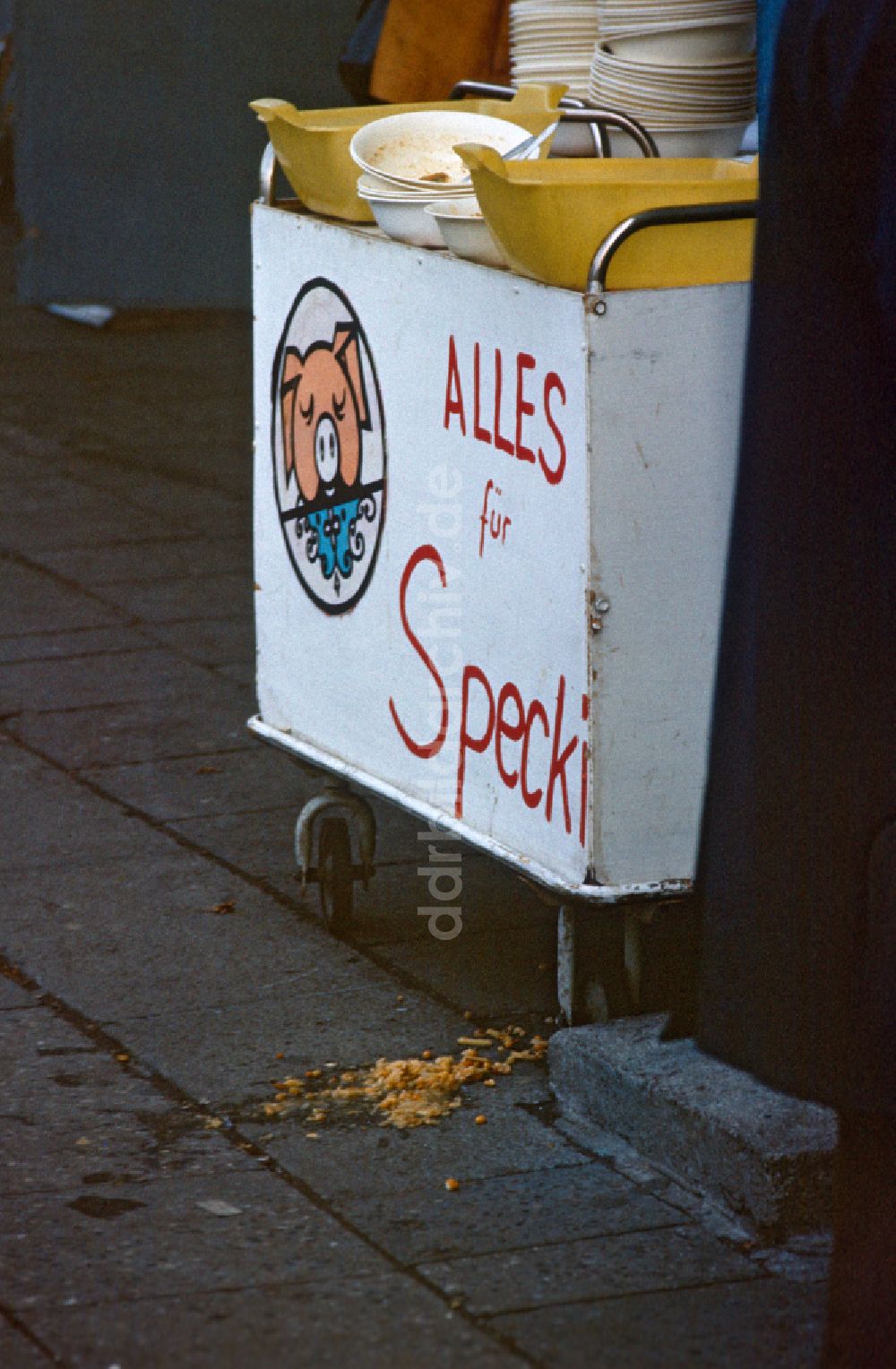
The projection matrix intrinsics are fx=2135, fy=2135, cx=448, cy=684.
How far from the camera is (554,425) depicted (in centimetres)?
331

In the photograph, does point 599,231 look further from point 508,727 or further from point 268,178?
point 268,178

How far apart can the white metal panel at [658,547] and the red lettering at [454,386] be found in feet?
1.39

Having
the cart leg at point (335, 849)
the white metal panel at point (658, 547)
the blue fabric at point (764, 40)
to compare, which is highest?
the blue fabric at point (764, 40)

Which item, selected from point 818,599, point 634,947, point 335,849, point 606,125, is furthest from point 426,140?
point 818,599

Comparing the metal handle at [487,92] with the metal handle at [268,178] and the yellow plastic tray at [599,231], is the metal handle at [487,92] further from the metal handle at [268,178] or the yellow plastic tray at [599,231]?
the yellow plastic tray at [599,231]

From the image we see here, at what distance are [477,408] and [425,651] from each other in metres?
0.48

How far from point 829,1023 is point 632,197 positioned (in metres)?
1.34

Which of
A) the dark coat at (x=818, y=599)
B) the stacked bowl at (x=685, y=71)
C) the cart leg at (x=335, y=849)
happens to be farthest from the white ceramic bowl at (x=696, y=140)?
the dark coat at (x=818, y=599)

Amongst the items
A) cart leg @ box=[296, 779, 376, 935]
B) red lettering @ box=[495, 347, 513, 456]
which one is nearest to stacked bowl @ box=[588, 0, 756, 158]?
red lettering @ box=[495, 347, 513, 456]

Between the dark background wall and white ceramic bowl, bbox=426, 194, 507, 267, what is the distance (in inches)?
222

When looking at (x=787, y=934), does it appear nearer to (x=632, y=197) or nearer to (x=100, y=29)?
(x=632, y=197)

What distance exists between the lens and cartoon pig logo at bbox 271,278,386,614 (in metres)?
3.88

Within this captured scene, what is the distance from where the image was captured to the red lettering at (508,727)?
11.6 ft

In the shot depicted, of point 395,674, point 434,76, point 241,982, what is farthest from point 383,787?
point 434,76
